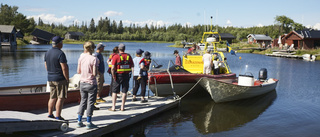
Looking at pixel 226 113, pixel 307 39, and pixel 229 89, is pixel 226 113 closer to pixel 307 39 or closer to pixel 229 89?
pixel 229 89

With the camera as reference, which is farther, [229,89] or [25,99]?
[229,89]

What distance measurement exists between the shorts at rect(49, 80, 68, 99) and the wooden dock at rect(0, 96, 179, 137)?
2.00 feet

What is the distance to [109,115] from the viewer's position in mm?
8227

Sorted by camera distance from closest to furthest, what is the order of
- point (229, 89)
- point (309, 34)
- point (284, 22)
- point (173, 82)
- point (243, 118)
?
point (243, 118) < point (229, 89) < point (173, 82) < point (309, 34) < point (284, 22)

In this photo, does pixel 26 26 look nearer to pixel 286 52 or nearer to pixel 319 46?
pixel 286 52

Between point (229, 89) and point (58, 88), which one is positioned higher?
point (58, 88)

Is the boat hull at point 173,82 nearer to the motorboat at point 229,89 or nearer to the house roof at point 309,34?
the motorboat at point 229,89

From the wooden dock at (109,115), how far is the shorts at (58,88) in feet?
2.00

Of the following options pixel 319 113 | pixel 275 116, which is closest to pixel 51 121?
pixel 275 116

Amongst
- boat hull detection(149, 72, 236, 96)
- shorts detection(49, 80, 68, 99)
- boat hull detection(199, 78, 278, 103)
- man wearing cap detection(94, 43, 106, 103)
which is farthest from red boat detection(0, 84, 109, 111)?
boat hull detection(199, 78, 278, 103)

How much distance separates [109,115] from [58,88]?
2142 mm

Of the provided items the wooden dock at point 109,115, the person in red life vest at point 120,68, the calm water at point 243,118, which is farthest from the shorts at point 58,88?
the calm water at point 243,118

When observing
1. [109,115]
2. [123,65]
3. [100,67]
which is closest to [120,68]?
[123,65]

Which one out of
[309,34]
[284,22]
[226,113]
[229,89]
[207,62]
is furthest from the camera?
[284,22]
